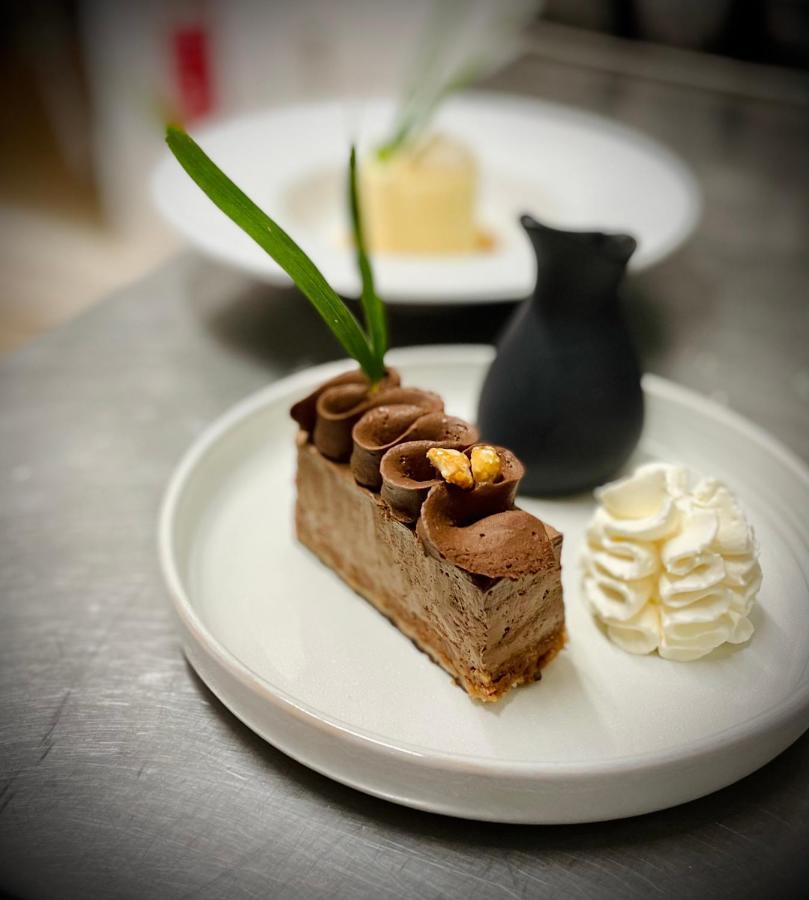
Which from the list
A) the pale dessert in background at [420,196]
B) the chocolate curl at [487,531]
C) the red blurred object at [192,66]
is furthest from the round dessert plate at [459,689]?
the red blurred object at [192,66]

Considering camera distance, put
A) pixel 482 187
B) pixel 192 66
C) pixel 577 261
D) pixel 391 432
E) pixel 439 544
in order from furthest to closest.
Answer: pixel 192 66 → pixel 482 187 → pixel 577 261 → pixel 391 432 → pixel 439 544

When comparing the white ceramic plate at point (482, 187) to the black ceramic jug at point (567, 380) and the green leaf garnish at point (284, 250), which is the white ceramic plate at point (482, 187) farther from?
the green leaf garnish at point (284, 250)

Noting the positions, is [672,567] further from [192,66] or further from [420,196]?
[192,66]

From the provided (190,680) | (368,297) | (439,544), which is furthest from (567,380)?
(190,680)

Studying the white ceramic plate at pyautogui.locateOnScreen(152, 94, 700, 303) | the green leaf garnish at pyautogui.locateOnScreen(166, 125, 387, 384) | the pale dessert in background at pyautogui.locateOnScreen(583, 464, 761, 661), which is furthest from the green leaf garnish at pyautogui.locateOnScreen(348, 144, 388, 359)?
the white ceramic plate at pyautogui.locateOnScreen(152, 94, 700, 303)

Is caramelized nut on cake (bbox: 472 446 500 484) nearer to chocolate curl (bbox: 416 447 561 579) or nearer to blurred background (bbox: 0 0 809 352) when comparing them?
chocolate curl (bbox: 416 447 561 579)

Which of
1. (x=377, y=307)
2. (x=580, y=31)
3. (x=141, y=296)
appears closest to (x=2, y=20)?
(x=580, y=31)

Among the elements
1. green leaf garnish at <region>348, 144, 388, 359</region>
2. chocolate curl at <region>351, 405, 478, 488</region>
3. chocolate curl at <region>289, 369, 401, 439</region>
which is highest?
green leaf garnish at <region>348, 144, 388, 359</region>
